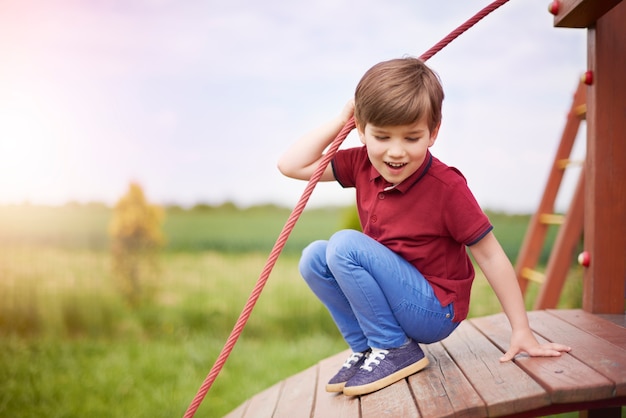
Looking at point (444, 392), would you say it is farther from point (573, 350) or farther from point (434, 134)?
point (434, 134)

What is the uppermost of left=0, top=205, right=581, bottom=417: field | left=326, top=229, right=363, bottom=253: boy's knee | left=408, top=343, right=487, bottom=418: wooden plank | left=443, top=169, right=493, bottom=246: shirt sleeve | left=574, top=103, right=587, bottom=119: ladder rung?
left=574, top=103, right=587, bottom=119: ladder rung

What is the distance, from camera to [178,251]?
698cm

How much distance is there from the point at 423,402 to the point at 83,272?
5.44 metres

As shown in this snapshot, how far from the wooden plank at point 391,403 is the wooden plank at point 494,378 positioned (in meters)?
0.20

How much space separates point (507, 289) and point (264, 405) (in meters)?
1.03

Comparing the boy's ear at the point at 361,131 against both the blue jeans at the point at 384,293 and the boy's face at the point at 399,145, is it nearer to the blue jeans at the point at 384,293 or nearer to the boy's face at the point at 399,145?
the boy's face at the point at 399,145

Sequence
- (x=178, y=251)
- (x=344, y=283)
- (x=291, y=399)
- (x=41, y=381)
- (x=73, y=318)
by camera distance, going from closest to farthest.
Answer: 1. (x=344, y=283)
2. (x=291, y=399)
3. (x=41, y=381)
4. (x=73, y=318)
5. (x=178, y=251)

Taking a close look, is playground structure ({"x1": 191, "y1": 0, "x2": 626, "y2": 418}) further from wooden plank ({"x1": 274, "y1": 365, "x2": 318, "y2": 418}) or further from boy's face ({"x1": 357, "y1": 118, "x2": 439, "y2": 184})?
boy's face ({"x1": 357, "y1": 118, "x2": 439, "y2": 184})

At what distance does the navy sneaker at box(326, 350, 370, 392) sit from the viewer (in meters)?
2.16

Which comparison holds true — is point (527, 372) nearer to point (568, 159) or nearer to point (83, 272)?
point (568, 159)

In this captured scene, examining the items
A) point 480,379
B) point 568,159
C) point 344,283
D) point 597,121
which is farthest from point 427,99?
point 568,159

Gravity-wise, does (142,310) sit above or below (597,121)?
below

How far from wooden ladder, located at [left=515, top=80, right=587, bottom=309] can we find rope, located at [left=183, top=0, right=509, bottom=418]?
1728 millimetres

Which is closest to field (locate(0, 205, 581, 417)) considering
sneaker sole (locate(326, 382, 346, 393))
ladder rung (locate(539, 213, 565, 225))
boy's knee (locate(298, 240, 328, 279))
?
ladder rung (locate(539, 213, 565, 225))
